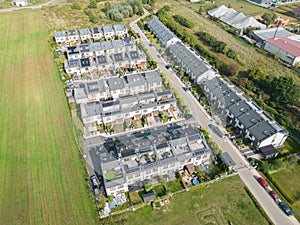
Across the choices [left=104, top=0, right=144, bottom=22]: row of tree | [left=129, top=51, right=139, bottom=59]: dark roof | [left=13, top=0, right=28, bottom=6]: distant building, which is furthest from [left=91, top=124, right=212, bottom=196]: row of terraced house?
[left=13, top=0, right=28, bottom=6]: distant building

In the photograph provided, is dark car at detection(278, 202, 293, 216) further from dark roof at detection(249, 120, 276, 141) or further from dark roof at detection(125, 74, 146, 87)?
dark roof at detection(125, 74, 146, 87)

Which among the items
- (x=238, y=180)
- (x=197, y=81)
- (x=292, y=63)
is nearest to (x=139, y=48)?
(x=197, y=81)

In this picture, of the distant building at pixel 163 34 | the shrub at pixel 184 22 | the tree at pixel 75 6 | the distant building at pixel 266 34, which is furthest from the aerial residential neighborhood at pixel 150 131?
the tree at pixel 75 6

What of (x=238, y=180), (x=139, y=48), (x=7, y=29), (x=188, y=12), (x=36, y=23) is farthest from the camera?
(x=188, y=12)

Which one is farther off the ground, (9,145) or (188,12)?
(188,12)

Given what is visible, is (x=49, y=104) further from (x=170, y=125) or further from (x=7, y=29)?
(x=7, y=29)

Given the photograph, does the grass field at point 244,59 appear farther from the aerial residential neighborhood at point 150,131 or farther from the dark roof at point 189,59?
the dark roof at point 189,59

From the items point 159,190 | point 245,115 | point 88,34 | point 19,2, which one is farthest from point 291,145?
point 19,2

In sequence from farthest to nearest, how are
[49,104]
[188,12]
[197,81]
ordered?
[188,12] < [197,81] < [49,104]
